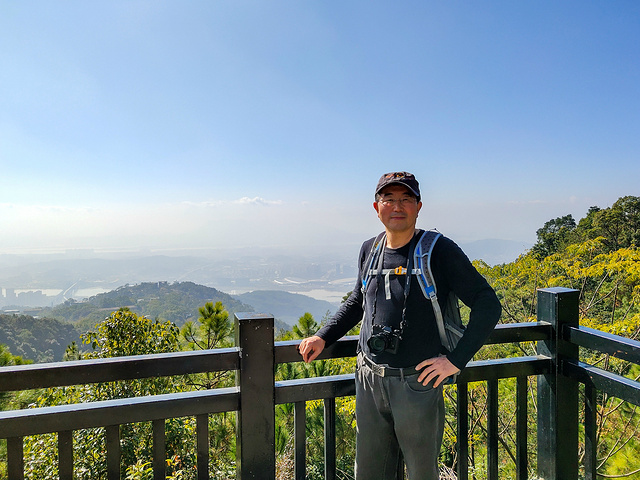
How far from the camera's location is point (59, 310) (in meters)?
38.1

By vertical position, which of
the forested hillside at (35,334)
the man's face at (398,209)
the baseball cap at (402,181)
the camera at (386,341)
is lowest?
the forested hillside at (35,334)

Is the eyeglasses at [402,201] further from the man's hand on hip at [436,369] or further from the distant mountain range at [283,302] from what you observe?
the distant mountain range at [283,302]

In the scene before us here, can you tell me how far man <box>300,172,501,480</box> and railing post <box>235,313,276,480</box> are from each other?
15 cm

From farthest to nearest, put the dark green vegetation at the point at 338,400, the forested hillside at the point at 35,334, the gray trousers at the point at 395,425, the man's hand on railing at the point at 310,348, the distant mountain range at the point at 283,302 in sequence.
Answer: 1. the distant mountain range at the point at 283,302
2. the forested hillside at the point at 35,334
3. the dark green vegetation at the point at 338,400
4. the man's hand on railing at the point at 310,348
5. the gray trousers at the point at 395,425

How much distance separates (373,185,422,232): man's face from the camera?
145cm

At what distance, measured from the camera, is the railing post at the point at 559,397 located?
1704mm

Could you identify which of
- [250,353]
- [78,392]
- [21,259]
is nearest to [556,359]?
[250,353]

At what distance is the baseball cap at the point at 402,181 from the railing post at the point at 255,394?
2.06ft

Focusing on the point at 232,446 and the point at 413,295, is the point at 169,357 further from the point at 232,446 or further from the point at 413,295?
the point at 232,446

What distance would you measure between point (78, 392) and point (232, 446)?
434 cm

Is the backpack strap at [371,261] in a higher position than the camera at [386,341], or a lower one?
higher

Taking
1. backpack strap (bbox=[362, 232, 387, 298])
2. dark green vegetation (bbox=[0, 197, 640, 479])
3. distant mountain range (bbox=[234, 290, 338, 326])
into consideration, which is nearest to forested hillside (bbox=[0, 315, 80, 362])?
dark green vegetation (bbox=[0, 197, 640, 479])

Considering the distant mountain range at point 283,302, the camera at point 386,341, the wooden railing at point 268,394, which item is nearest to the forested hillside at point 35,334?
the wooden railing at point 268,394

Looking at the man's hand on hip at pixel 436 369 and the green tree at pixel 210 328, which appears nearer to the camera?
the man's hand on hip at pixel 436 369
